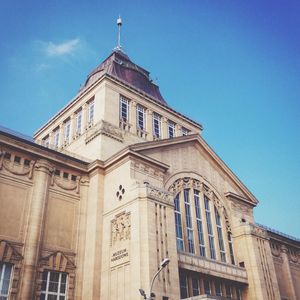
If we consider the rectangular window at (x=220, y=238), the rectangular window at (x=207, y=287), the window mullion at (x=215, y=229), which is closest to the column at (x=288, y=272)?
the rectangular window at (x=220, y=238)

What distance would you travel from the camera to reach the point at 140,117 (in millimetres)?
39062

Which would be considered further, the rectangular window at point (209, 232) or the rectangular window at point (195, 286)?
the rectangular window at point (209, 232)

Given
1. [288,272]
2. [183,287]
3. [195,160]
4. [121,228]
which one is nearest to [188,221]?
[183,287]

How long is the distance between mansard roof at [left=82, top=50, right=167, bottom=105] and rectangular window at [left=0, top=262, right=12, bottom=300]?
2337 cm

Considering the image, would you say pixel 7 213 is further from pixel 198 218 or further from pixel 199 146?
pixel 199 146

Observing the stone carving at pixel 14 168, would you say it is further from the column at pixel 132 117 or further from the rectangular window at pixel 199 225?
the rectangular window at pixel 199 225

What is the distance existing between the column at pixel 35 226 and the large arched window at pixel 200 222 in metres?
9.73

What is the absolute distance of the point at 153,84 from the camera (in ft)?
152

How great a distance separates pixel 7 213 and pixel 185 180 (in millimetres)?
14331

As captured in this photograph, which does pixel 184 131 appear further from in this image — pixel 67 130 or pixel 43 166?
pixel 43 166

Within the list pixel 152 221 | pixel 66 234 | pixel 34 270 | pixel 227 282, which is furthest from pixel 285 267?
pixel 34 270

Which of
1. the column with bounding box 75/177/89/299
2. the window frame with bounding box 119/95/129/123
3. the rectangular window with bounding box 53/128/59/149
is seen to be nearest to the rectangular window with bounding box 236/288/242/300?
the column with bounding box 75/177/89/299

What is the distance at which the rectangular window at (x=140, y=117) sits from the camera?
38.2 m

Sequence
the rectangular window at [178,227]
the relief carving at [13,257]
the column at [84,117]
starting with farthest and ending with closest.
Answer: the column at [84,117], the rectangular window at [178,227], the relief carving at [13,257]
